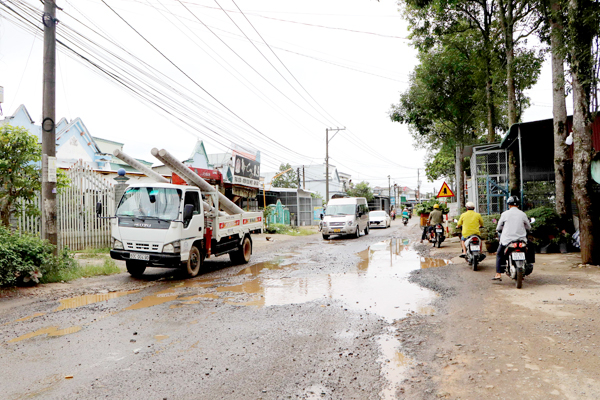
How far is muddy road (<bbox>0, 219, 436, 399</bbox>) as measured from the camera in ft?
11.7

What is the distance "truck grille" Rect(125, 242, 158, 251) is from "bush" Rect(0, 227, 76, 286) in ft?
5.18

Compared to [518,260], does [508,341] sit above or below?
below

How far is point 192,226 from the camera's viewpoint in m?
9.46

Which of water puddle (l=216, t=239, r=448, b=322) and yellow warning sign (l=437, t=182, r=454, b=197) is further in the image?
yellow warning sign (l=437, t=182, r=454, b=197)

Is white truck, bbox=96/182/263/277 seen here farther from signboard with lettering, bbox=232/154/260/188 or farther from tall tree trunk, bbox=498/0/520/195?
signboard with lettering, bbox=232/154/260/188

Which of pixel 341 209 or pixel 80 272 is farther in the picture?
pixel 341 209

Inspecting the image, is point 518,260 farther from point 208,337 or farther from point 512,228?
point 208,337

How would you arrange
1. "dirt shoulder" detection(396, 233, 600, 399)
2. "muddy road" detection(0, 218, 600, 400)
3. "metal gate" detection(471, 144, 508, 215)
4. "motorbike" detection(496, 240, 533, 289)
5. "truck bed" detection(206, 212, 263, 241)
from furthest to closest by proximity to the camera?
"metal gate" detection(471, 144, 508, 215)
"truck bed" detection(206, 212, 263, 241)
"motorbike" detection(496, 240, 533, 289)
"muddy road" detection(0, 218, 600, 400)
"dirt shoulder" detection(396, 233, 600, 399)

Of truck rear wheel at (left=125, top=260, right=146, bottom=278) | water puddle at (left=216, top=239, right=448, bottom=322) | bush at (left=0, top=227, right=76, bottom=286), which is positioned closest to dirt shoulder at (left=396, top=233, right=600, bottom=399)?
water puddle at (left=216, top=239, right=448, bottom=322)

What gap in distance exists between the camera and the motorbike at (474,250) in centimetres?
958

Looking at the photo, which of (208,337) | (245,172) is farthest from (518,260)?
(245,172)

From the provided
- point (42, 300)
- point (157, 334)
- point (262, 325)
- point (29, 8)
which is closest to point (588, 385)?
point (262, 325)

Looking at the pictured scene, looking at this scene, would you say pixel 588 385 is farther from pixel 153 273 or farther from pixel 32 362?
pixel 153 273

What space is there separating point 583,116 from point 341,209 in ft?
47.3
